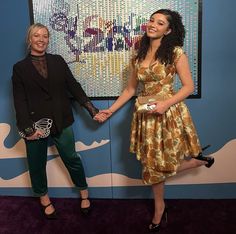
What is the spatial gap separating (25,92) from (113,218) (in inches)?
42.0

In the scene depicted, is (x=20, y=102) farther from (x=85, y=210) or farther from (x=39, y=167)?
(x=85, y=210)

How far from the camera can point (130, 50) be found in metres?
2.27

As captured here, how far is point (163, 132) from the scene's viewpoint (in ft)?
6.41

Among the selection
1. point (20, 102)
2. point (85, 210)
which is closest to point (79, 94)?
point (20, 102)

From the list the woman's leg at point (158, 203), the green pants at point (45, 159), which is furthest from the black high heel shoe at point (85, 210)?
the woman's leg at point (158, 203)

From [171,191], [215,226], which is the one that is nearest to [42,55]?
[171,191]

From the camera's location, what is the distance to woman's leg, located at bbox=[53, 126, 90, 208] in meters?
2.27

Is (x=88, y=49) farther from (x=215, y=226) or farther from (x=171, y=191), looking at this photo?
(x=215, y=226)

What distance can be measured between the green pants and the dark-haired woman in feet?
1.57

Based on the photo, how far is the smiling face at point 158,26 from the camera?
1.86 metres

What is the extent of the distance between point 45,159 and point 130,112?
70 cm

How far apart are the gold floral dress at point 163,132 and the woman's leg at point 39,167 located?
727 millimetres

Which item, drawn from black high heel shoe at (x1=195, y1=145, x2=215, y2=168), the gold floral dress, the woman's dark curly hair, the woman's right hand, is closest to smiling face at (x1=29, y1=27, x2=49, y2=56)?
the woman's right hand

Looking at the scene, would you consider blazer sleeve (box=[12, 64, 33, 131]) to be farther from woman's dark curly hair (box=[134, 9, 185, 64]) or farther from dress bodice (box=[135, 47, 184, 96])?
woman's dark curly hair (box=[134, 9, 185, 64])
